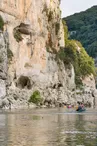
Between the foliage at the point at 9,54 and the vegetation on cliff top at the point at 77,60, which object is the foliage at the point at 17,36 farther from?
the vegetation on cliff top at the point at 77,60

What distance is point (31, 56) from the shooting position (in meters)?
96.1

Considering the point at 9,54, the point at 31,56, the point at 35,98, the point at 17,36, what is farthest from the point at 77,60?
the point at 9,54

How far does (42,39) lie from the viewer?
3974 inches

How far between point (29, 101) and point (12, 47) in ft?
35.5

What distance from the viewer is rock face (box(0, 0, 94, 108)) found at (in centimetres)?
8300

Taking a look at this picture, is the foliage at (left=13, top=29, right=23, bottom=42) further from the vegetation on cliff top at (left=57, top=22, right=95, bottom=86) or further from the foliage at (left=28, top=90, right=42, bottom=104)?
the vegetation on cliff top at (left=57, top=22, right=95, bottom=86)

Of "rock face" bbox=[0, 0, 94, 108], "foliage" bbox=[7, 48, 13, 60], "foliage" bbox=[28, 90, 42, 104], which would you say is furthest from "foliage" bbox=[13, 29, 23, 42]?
"foliage" bbox=[28, 90, 42, 104]

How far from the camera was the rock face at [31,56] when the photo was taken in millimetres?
83000

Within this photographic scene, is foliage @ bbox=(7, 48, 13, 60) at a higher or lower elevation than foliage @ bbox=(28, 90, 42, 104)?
higher

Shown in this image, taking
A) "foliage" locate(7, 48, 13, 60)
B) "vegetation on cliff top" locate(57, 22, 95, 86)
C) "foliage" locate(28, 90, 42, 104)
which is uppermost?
"vegetation on cliff top" locate(57, 22, 95, 86)

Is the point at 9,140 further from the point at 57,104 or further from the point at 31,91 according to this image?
the point at 57,104

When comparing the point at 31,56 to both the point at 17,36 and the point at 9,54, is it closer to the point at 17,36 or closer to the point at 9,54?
the point at 17,36

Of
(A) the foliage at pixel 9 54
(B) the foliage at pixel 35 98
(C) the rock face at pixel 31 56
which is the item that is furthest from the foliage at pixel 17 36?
(B) the foliage at pixel 35 98

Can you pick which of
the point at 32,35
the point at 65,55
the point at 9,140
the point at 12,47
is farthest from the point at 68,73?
the point at 9,140
